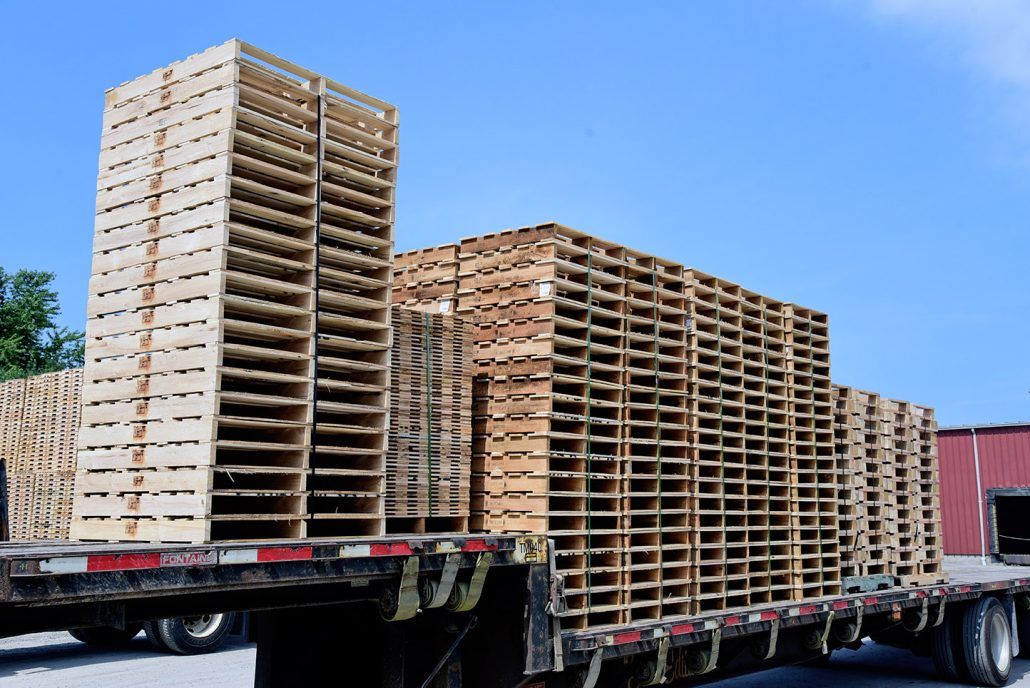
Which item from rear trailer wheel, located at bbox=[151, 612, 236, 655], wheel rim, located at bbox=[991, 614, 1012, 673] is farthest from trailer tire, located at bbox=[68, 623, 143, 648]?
wheel rim, located at bbox=[991, 614, 1012, 673]

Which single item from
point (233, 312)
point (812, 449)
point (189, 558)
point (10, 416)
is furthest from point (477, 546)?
point (10, 416)

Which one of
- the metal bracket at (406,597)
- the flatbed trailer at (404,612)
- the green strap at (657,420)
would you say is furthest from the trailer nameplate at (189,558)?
the green strap at (657,420)

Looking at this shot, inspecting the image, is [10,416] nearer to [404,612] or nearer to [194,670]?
[194,670]

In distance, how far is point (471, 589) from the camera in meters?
5.77

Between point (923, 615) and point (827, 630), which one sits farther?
point (923, 615)

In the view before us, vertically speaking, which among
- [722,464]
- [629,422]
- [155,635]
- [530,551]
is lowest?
[155,635]

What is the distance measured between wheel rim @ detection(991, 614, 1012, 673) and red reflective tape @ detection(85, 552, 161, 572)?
11262 mm

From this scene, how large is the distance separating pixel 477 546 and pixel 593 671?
1.50m

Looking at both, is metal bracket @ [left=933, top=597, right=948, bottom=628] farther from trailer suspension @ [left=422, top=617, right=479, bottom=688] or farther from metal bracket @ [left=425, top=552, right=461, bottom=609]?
metal bracket @ [left=425, top=552, right=461, bottom=609]

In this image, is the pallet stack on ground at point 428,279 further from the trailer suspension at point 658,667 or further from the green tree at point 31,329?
the green tree at point 31,329

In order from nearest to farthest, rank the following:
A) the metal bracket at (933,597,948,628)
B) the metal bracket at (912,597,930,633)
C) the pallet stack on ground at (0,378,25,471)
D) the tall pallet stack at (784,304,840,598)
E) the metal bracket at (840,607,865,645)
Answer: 1. the metal bracket at (840,607,865,645)
2. the tall pallet stack at (784,304,840,598)
3. the metal bracket at (912,597,930,633)
4. the metal bracket at (933,597,948,628)
5. the pallet stack on ground at (0,378,25,471)

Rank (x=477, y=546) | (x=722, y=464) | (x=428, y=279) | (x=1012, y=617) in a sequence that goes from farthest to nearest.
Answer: (x=1012, y=617) < (x=722, y=464) < (x=428, y=279) < (x=477, y=546)

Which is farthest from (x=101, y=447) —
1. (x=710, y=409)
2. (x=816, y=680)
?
(x=816, y=680)

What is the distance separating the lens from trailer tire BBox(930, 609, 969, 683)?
11.9 m
